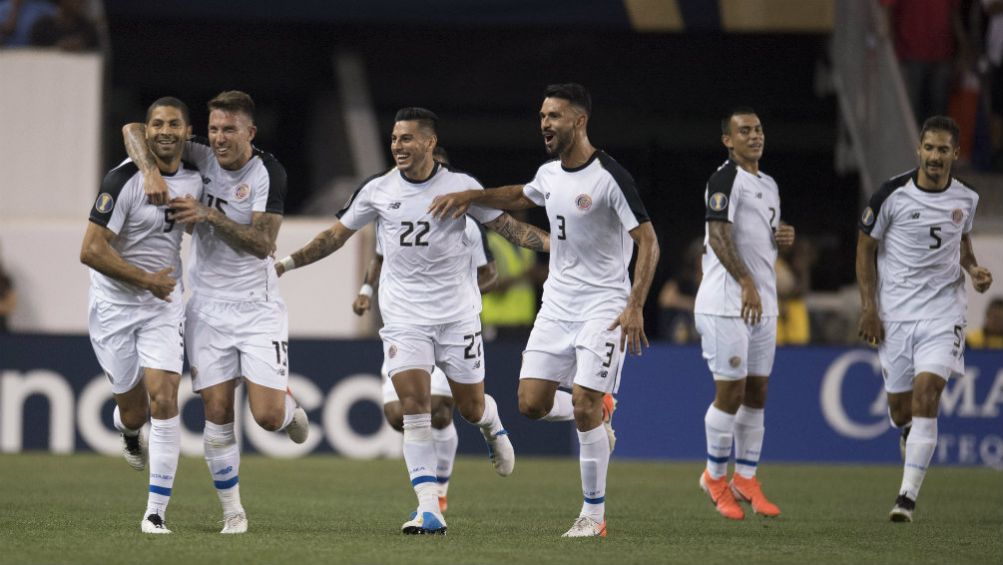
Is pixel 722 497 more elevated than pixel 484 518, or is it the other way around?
pixel 722 497

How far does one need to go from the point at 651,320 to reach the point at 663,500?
9.78 metres

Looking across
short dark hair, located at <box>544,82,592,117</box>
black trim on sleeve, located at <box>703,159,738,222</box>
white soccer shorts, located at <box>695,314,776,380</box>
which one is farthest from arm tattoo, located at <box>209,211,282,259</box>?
white soccer shorts, located at <box>695,314,776,380</box>

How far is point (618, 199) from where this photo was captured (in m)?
8.88

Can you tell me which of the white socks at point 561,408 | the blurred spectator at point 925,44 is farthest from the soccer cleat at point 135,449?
the blurred spectator at point 925,44

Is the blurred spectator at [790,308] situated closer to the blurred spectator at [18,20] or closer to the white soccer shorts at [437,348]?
the white soccer shorts at [437,348]

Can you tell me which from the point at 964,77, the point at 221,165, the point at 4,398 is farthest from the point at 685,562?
the point at 964,77

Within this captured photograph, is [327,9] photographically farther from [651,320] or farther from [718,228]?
[718,228]

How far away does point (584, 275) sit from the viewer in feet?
29.9

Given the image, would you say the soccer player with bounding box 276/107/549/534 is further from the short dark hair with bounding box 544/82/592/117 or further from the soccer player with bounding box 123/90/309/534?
the short dark hair with bounding box 544/82/592/117

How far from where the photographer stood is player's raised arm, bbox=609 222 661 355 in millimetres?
8672

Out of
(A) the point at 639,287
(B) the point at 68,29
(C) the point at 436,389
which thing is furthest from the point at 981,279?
(B) the point at 68,29

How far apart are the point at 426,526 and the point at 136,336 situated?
1.87 metres

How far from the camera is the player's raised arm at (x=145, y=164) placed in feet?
27.8

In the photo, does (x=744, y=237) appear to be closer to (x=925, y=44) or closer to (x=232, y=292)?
(x=232, y=292)
